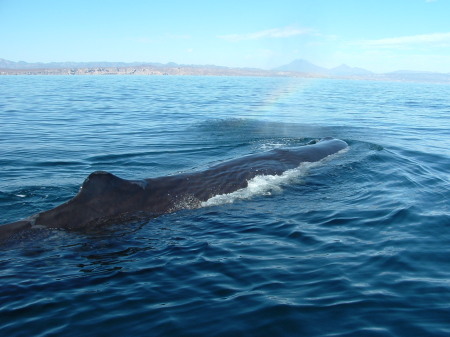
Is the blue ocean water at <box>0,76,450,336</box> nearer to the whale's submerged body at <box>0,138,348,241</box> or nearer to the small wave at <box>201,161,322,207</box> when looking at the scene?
the small wave at <box>201,161,322,207</box>

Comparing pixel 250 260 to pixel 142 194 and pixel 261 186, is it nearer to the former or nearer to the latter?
pixel 142 194

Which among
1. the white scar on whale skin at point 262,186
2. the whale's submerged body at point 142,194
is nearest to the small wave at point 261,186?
the white scar on whale skin at point 262,186

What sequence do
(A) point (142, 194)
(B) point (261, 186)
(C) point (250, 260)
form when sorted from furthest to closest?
(B) point (261, 186), (A) point (142, 194), (C) point (250, 260)

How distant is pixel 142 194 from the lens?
915 cm

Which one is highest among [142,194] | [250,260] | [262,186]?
[142,194]

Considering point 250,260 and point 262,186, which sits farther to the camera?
point 262,186

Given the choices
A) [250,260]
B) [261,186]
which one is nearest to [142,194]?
[250,260]

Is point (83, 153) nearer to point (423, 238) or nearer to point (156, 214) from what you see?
point (156, 214)

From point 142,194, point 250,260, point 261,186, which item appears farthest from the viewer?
point 261,186

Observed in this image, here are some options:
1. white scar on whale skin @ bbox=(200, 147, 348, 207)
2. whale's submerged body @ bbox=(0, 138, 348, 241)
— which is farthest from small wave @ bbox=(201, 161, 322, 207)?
whale's submerged body @ bbox=(0, 138, 348, 241)

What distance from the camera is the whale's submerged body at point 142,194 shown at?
787 centimetres

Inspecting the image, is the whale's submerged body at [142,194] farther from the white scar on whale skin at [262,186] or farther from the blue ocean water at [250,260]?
the blue ocean water at [250,260]

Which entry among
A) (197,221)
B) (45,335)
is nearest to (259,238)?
(197,221)

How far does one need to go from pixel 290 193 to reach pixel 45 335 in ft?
23.8
